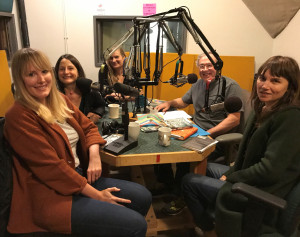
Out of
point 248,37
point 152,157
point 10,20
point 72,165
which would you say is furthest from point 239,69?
point 10,20

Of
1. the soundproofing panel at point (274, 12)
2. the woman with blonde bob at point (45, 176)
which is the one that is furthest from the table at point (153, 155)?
the soundproofing panel at point (274, 12)

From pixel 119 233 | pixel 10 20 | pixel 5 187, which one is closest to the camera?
pixel 5 187

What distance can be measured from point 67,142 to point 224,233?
86 cm

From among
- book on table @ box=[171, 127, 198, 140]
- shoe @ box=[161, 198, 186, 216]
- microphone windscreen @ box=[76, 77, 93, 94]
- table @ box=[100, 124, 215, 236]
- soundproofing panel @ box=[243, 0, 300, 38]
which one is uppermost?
soundproofing panel @ box=[243, 0, 300, 38]

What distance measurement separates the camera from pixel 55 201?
3.46 feet

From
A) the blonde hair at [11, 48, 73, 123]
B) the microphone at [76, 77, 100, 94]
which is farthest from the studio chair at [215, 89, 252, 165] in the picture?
the blonde hair at [11, 48, 73, 123]

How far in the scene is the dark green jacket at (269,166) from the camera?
39.6 inches

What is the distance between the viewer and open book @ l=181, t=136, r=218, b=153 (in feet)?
4.49

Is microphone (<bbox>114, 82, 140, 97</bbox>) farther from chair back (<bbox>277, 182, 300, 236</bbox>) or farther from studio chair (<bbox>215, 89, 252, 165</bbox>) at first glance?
chair back (<bbox>277, 182, 300, 236</bbox>)

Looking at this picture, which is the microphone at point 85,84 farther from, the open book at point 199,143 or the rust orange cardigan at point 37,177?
the open book at point 199,143

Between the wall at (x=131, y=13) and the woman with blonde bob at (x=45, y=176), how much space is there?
6.45ft

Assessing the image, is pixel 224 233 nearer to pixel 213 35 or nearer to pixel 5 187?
pixel 5 187

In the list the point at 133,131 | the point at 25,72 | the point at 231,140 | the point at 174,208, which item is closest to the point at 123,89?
the point at 133,131

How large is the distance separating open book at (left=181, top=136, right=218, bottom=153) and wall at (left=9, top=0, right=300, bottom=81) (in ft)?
6.32
